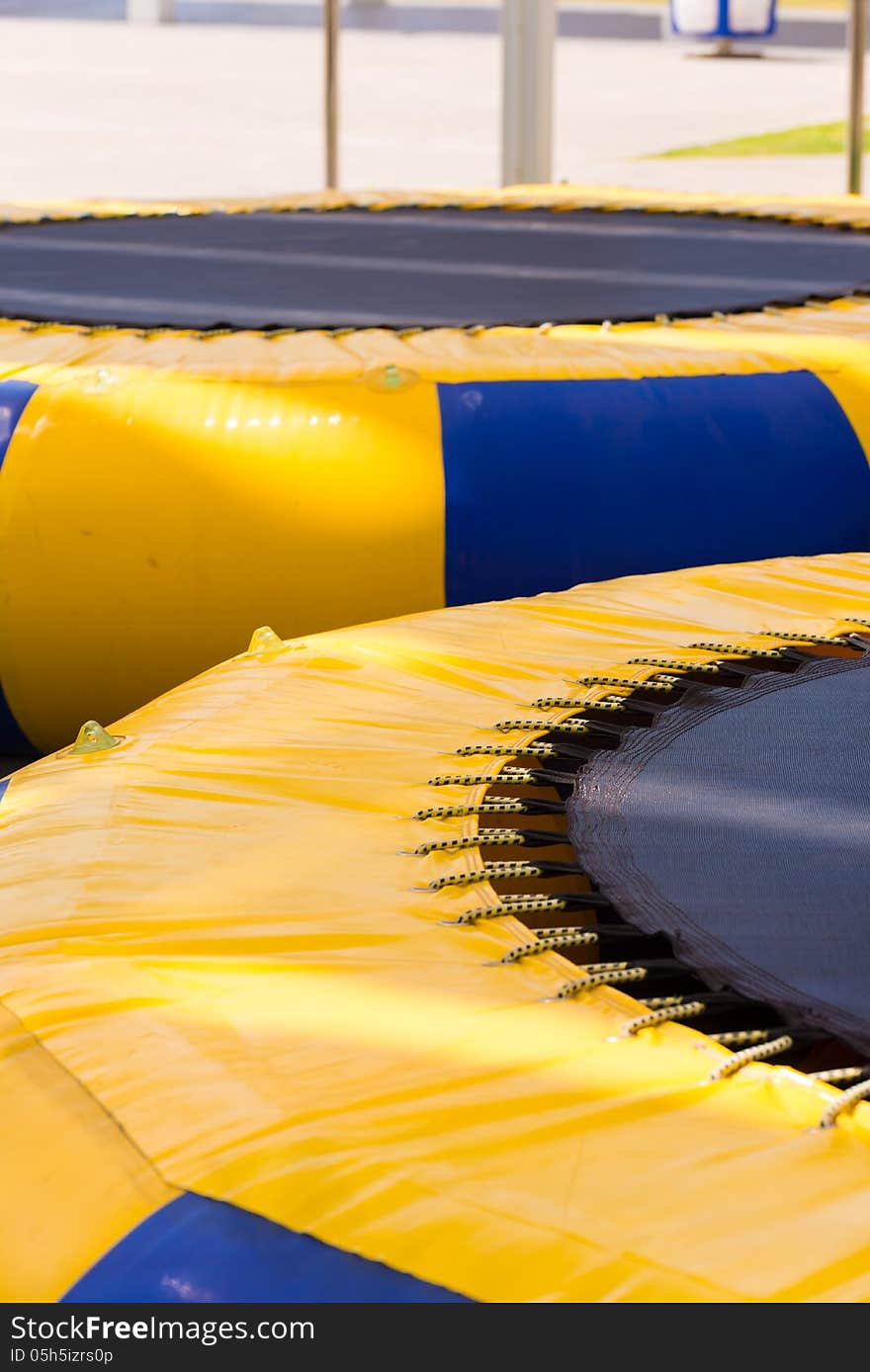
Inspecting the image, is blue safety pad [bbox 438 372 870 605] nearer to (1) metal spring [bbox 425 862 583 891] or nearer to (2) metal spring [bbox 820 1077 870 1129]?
(1) metal spring [bbox 425 862 583 891]

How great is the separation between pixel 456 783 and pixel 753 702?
0.79 feet

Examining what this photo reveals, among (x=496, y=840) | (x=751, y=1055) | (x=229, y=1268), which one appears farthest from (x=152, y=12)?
(x=229, y=1268)

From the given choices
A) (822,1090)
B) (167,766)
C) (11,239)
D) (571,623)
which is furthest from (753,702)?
(11,239)

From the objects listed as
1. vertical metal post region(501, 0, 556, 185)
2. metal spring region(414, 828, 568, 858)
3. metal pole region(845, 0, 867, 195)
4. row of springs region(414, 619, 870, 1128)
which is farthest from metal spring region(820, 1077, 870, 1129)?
vertical metal post region(501, 0, 556, 185)

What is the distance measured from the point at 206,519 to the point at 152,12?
11121mm

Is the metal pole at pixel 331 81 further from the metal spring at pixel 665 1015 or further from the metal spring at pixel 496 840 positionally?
the metal spring at pixel 665 1015

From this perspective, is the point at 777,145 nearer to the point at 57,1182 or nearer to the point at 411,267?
the point at 411,267

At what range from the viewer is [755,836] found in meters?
1.06

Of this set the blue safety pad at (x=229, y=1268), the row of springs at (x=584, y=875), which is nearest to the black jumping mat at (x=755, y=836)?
the row of springs at (x=584, y=875)

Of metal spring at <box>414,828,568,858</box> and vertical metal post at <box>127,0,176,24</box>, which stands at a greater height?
vertical metal post at <box>127,0,176,24</box>

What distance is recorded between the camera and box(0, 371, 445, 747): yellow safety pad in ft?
6.19

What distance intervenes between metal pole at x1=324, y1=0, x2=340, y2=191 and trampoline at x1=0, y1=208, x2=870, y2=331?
3.59 feet

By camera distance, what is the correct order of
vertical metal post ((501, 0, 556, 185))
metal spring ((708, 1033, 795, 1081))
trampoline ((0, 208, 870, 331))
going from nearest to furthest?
metal spring ((708, 1033, 795, 1081))
trampoline ((0, 208, 870, 331))
vertical metal post ((501, 0, 556, 185))

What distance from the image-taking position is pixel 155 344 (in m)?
2.08
